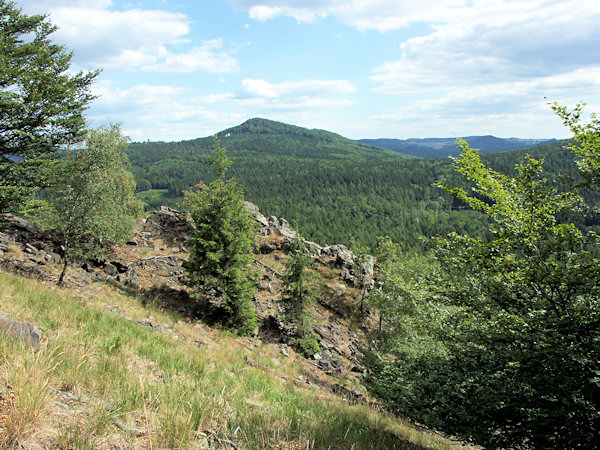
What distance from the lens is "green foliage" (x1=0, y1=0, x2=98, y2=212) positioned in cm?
1355

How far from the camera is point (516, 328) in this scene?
5762 millimetres

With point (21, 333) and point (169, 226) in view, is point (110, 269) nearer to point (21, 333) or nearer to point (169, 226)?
point (169, 226)

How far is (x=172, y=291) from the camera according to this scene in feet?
70.2

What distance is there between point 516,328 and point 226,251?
1455 centimetres

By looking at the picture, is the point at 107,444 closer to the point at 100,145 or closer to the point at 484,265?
the point at 484,265

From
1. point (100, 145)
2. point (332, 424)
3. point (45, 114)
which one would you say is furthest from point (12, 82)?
point (332, 424)

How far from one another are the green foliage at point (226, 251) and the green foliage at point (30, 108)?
24.4ft

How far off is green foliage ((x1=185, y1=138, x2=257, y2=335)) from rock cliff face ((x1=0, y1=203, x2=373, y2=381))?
88.6 inches

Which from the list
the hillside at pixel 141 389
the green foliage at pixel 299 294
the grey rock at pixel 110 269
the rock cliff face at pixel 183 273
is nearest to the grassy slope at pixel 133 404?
the hillside at pixel 141 389

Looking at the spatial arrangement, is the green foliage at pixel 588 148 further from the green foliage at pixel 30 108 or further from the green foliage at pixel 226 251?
the green foliage at pixel 30 108

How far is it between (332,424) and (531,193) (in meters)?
6.23

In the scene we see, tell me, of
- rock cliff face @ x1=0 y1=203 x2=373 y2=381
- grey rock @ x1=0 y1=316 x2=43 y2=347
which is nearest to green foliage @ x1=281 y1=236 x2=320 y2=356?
rock cliff face @ x1=0 y1=203 x2=373 y2=381

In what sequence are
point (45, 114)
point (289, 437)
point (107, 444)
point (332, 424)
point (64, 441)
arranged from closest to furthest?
point (64, 441), point (107, 444), point (289, 437), point (332, 424), point (45, 114)

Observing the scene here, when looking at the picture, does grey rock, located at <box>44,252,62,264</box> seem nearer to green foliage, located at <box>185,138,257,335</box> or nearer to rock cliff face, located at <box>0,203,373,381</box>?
rock cliff face, located at <box>0,203,373,381</box>
